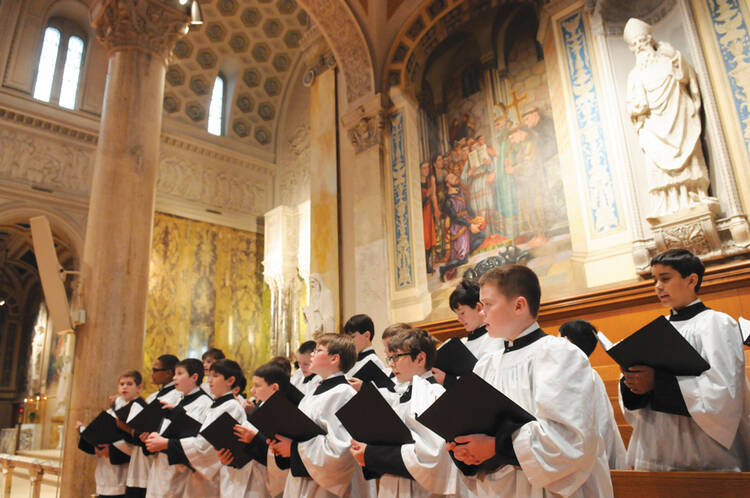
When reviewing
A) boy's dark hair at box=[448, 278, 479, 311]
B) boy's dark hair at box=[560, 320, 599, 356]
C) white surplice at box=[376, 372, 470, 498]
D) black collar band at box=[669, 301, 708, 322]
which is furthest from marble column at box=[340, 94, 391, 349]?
black collar band at box=[669, 301, 708, 322]

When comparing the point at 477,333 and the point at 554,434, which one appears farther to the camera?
the point at 477,333

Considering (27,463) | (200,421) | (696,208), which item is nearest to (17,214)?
(27,463)

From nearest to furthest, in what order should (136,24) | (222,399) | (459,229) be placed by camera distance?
(222,399)
(136,24)
(459,229)

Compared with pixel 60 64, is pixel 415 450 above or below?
below

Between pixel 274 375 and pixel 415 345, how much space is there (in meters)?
1.33

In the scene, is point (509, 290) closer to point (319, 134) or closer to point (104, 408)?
point (104, 408)

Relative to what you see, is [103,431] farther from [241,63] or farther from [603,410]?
[241,63]

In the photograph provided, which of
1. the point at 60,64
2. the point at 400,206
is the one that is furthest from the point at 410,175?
the point at 60,64

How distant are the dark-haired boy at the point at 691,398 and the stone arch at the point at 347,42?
21.9 ft

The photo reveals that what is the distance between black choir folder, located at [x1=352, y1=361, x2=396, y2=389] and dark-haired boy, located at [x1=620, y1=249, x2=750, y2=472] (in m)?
1.60

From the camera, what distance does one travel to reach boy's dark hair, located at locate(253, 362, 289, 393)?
3.83 metres

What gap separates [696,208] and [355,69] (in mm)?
5722

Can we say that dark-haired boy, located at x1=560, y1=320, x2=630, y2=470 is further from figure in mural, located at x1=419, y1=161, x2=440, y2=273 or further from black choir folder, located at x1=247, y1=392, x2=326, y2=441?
figure in mural, located at x1=419, y1=161, x2=440, y2=273

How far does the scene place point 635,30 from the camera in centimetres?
580
